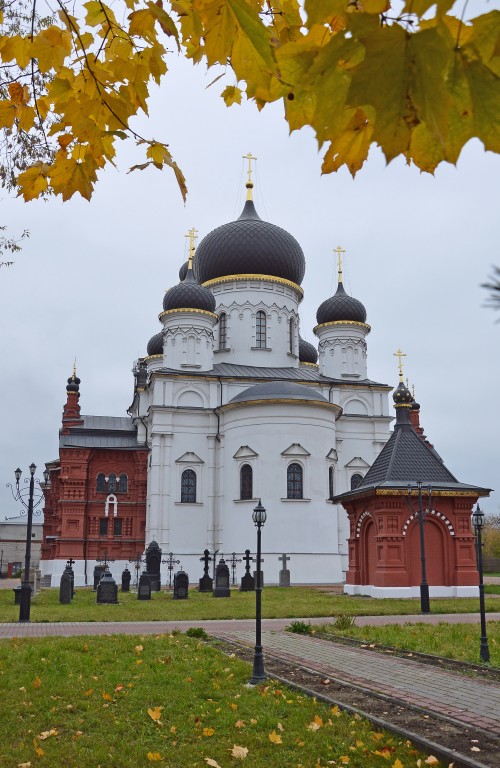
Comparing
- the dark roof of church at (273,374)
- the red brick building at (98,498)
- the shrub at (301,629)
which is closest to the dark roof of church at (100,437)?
the red brick building at (98,498)

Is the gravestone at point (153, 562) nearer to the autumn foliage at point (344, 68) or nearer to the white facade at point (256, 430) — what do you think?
the white facade at point (256, 430)

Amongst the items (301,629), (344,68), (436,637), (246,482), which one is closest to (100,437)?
(246,482)

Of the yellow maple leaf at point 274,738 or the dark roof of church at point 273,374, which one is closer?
the yellow maple leaf at point 274,738

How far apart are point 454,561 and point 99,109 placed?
23708 mm

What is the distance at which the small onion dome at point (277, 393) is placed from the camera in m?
36.0

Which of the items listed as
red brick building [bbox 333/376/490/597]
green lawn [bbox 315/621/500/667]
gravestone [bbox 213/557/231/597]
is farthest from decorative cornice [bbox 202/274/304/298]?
green lawn [bbox 315/621/500/667]

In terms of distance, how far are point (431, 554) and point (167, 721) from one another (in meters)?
19.5

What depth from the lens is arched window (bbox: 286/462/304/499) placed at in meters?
35.5

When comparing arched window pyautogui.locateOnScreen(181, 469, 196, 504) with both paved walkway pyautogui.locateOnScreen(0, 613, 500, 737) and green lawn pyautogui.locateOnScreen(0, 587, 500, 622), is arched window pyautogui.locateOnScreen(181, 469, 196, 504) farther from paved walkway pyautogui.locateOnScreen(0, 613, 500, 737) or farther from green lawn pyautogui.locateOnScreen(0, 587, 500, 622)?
paved walkway pyautogui.locateOnScreen(0, 613, 500, 737)

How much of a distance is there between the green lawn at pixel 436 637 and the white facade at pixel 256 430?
1935cm

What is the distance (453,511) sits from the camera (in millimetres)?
25359

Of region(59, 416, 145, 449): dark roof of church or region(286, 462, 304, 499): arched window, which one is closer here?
region(286, 462, 304, 499): arched window

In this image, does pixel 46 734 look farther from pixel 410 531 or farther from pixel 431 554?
pixel 431 554

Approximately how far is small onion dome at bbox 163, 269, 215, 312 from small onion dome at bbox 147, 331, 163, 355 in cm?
1009
